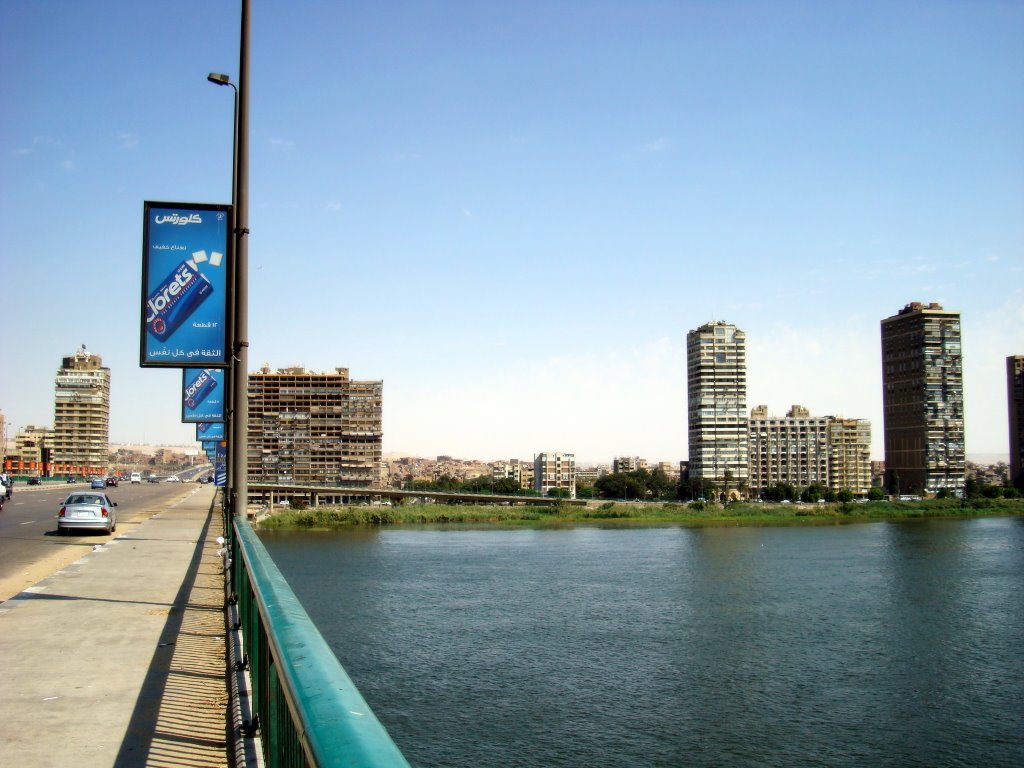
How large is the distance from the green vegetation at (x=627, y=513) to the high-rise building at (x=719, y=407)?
51858 mm

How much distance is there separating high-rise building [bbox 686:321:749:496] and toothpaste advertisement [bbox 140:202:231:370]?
568 ft

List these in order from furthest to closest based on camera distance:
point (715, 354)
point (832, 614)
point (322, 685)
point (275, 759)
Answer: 1. point (715, 354)
2. point (832, 614)
3. point (275, 759)
4. point (322, 685)

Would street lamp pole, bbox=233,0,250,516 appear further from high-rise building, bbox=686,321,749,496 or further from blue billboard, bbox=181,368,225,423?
high-rise building, bbox=686,321,749,496

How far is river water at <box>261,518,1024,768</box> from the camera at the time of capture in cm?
2272

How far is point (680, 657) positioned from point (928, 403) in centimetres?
17374

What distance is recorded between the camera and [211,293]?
1185 cm

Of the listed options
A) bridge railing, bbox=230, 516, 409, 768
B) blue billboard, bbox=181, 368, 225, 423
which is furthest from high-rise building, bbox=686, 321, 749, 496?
bridge railing, bbox=230, 516, 409, 768

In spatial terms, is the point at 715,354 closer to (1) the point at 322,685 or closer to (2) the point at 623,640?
(2) the point at 623,640

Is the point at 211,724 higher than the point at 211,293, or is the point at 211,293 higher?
the point at 211,293

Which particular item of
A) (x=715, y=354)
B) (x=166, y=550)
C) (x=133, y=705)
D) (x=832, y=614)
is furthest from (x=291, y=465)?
(x=133, y=705)

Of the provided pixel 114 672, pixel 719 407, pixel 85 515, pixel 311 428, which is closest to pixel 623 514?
pixel 719 407

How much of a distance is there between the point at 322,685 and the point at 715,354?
185803mm

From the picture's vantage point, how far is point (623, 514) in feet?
365

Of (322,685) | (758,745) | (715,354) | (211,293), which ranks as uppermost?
(715,354)
